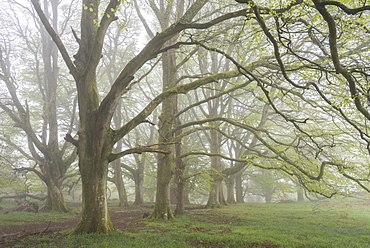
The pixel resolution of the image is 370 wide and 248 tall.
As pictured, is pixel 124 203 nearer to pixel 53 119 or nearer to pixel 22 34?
pixel 53 119

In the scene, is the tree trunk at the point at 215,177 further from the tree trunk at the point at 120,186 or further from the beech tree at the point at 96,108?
the beech tree at the point at 96,108

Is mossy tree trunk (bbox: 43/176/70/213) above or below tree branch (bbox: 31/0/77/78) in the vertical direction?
below

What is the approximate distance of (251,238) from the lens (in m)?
7.84

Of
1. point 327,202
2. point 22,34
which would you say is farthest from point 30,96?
point 327,202

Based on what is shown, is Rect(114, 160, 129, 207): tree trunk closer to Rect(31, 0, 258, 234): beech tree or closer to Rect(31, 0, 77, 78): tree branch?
Rect(31, 0, 258, 234): beech tree

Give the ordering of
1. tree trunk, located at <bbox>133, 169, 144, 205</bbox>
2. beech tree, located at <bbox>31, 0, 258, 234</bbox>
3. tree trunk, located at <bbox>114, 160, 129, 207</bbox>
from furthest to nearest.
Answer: tree trunk, located at <bbox>133, 169, 144, 205</bbox>
tree trunk, located at <bbox>114, 160, 129, 207</bbox>
beech tree, located at <bbox>31, 0, 258, 234</bbox>

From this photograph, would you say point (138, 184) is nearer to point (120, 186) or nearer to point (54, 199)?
point (120, 186)

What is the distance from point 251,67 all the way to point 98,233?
8588 millimetres

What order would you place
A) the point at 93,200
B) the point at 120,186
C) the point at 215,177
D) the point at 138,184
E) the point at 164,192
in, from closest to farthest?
the point at 93,200, the point at 164,192, the point at 215,177, the point at 120,186, the point at 138,184

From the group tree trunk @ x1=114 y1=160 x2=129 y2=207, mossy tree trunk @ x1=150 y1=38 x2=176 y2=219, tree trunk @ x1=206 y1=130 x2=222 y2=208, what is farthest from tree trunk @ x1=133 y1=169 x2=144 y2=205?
mossy tree trunk @ x1=150 y1=38 x2=176 y2=219

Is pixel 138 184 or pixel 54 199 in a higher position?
pixel 138 184

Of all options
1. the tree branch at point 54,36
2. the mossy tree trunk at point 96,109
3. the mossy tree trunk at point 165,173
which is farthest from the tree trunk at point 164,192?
the tree branch at point 54,36

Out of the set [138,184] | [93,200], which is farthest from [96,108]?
[138,184]

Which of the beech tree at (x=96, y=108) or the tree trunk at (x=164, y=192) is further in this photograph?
the tree trunk at (x=164, y=192)
